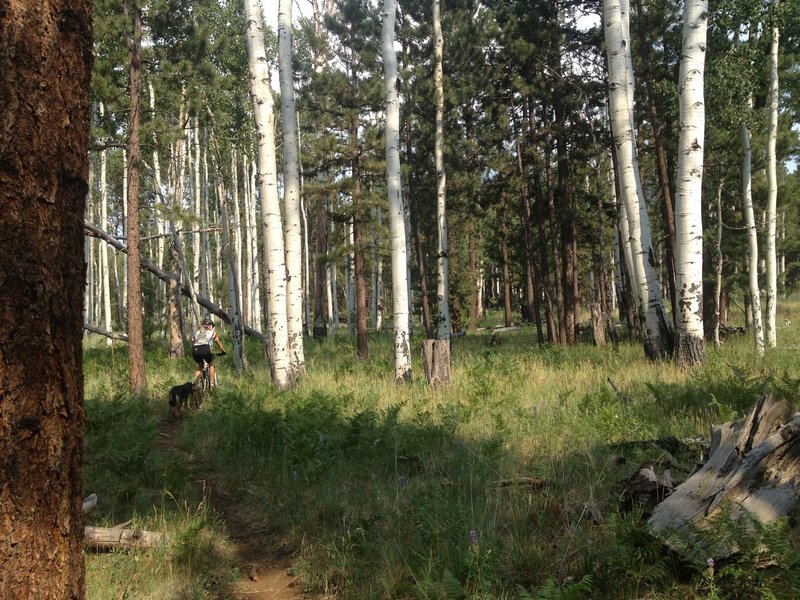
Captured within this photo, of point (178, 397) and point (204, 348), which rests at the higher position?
point (204, 348)

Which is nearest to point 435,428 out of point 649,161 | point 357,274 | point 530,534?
point 530,534

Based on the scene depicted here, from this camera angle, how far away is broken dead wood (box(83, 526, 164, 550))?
12.9 ft

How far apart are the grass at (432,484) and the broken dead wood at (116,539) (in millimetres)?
83

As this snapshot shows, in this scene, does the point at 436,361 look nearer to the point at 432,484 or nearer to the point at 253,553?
the point at 432,484

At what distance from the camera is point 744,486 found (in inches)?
123

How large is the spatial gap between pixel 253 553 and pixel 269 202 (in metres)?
7.18

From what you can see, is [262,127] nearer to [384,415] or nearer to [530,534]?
[384,415]

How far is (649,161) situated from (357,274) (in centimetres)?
1582

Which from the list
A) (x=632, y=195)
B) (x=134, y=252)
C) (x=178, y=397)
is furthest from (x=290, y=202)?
(x=632, y=195)

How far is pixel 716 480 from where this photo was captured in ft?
10.8

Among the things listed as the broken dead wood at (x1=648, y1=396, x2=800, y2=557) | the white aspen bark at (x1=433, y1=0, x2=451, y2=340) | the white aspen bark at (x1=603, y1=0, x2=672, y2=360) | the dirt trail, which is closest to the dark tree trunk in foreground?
the dirt trail

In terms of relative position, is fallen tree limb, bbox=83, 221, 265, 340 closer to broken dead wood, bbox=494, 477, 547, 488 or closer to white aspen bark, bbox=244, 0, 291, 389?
white aspen bark, bbox=244, 0, 291, 389

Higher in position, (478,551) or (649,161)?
(649,161)

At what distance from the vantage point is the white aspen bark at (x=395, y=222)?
413 inches
